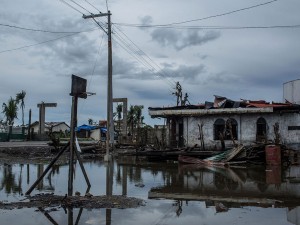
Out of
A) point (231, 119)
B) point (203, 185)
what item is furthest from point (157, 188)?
point (231, 119)

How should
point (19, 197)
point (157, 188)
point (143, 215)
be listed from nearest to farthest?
point (143, 215), point (19, 197), point (157, 188)

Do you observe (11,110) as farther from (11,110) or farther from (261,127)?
(261,127)

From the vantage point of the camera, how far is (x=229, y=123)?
89.1 ft

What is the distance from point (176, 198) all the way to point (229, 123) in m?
16.5

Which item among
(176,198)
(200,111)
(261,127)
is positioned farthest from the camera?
(200,111)

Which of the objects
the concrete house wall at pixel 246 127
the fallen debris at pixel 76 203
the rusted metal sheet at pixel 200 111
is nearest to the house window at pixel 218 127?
the concrete house wall at pixel 246 127

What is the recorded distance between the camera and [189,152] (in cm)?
2578

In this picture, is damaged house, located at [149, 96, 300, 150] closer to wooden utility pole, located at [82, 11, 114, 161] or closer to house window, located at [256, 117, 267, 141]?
house window, located at [256, 117, 267, 141]

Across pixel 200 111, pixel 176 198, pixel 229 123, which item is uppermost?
pixel 200 111

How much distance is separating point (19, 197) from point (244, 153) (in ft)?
51.2

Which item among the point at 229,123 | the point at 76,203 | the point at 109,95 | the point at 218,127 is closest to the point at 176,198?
the point at 76,203

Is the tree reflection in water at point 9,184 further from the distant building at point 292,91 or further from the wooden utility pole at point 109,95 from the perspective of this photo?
the distant building at point 292,91

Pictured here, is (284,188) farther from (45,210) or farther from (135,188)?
(45,210)

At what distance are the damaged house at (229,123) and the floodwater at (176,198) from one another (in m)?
10.5
